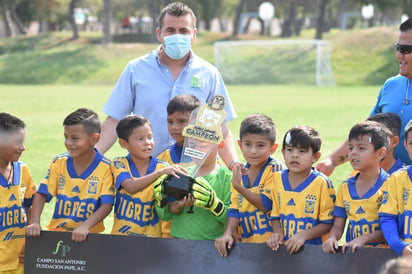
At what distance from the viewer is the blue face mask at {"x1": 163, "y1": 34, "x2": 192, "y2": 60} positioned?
16.9 feet

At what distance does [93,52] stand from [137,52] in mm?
3023

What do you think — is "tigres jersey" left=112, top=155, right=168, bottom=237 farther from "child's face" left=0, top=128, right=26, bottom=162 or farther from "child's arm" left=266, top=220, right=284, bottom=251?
"child's arm" left=266, top=220, right=284, bottom=251

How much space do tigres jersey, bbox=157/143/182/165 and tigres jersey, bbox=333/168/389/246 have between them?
1333 millimetres

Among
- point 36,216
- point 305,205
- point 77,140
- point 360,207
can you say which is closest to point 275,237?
point 305,205

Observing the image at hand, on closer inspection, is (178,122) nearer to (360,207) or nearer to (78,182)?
(78,182)

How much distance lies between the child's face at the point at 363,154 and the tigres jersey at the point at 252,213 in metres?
0.63

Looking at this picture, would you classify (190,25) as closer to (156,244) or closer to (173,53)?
(173,53)

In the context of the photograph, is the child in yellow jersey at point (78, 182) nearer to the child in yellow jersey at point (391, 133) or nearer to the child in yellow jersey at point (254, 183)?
the child in yellow jersey at point (254, 183)

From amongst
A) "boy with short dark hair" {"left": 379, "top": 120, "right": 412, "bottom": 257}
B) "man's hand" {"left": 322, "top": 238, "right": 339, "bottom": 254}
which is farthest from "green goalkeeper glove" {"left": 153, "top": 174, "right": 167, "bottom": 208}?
"boy with short dark hair" {"left": 379, "top": 120, "right": 412, "bottom": 257}

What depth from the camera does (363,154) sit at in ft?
13.4

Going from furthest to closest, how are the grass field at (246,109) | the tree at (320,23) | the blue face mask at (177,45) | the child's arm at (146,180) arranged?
the tree at (320,23) → the grass field at (246,109) → the blue face mask at (177,45) → the child's arm at (146,180)

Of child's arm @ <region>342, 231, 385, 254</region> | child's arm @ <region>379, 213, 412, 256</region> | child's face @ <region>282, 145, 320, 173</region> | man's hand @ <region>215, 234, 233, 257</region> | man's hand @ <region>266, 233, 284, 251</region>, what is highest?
child's face @ <region>282, 145, 320, 173</region>

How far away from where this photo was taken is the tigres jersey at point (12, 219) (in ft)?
14.6

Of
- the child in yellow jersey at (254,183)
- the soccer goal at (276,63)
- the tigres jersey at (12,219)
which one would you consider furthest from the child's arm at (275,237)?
the soccer goal at (276,63)
